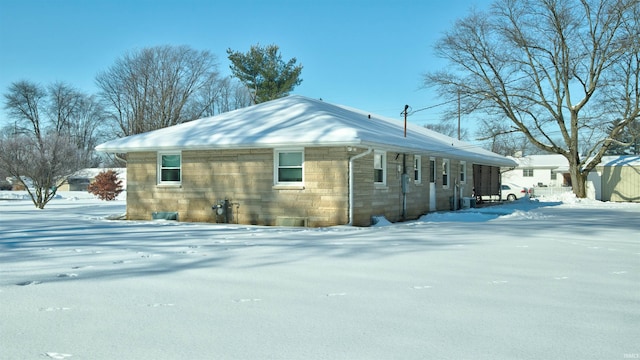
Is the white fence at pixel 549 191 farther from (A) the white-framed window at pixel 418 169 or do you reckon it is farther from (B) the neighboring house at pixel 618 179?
(A) the white-framed window at pixel 418 169

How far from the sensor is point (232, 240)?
11.3m

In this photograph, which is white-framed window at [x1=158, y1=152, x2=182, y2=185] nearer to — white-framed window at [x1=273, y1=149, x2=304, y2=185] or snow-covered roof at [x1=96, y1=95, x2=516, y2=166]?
snow-covered roof at [x1=96, y1=95, x2=516, y2=166]

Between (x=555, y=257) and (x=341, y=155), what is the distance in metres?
7.25

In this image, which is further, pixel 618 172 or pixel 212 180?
pixel 618 172

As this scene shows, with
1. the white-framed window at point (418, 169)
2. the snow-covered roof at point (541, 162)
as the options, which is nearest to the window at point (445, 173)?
the white-framed window at point (418, 169)

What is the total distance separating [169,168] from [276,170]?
13.4ft

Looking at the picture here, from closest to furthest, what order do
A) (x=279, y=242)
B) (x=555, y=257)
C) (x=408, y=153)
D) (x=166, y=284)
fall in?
(x=166, y=284)
(x=555, y=257)
(x=279, y=242)
(x=408, y=153)

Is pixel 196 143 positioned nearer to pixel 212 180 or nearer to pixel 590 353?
pixel 212 180

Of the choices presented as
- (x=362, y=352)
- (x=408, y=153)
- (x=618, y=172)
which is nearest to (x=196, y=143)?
(x=408, y=153)

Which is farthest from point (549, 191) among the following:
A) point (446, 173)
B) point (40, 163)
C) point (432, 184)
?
point (40, 163)

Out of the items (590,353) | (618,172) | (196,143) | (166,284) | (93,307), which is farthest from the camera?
(618,172)

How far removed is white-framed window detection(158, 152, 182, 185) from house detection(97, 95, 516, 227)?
3 cm

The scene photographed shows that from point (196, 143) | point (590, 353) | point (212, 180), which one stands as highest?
point (196, 143)

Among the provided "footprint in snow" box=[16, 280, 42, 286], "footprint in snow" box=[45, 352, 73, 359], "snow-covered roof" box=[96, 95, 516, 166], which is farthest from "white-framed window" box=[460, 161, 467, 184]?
"footprint in snow" box=[45, 352, 73, 359]
